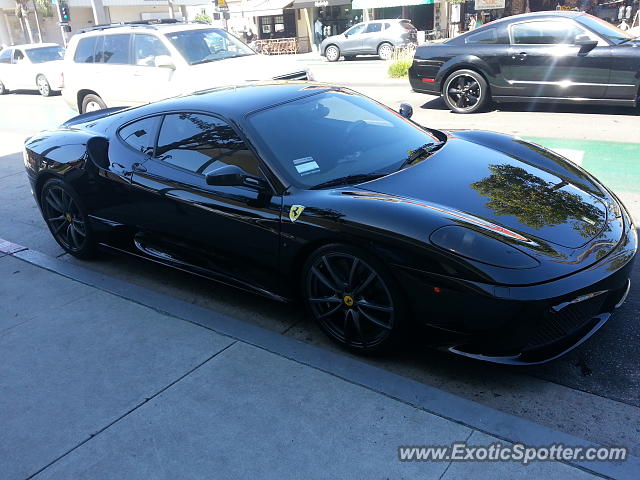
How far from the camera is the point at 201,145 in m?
3.87

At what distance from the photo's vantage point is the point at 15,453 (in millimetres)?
2727

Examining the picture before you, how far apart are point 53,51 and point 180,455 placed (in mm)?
18981

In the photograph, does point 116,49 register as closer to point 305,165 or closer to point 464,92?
point 464,92

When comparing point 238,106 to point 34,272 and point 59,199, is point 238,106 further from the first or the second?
point 34,272

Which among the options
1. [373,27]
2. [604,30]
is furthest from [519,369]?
[373,27]

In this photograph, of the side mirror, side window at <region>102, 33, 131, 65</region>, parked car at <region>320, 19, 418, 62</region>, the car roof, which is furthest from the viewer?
parked car at <region>320, 19, 418, 62</region>

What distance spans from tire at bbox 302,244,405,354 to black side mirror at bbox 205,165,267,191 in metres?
0.58

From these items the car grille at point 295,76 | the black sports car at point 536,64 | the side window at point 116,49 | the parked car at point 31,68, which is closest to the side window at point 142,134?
the car grille at point 295,76

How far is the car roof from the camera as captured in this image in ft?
12.6

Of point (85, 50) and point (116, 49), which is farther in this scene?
point (85, 50)

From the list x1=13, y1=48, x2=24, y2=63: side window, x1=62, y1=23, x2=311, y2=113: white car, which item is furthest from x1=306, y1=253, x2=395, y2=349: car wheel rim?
x1=13, y1=48, x2=24, y2=63: side window

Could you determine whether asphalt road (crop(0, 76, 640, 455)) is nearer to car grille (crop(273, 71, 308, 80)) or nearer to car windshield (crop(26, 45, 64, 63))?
car grille (crop(273, 71, 308, 80))

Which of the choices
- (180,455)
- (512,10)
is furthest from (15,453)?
(512,10)

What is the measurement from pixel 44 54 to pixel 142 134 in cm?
1648
